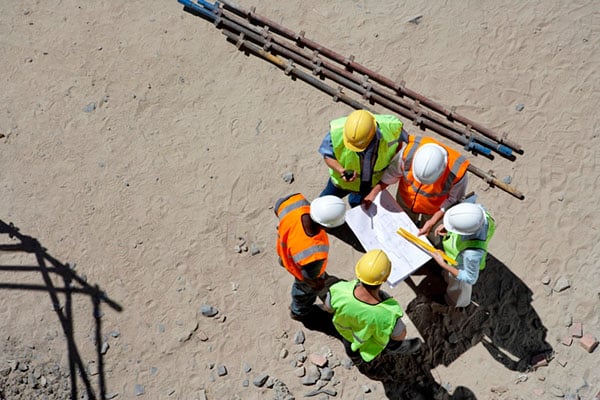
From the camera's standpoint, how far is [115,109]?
825 centimetres

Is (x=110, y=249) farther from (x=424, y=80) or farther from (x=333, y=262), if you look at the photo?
(x=424, y=80)

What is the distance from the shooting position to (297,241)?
5.45 metres

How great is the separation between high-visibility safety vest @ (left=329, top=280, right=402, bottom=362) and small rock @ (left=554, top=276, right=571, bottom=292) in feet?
9.49

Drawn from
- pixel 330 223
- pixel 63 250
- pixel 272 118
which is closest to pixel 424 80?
pixel 272 118

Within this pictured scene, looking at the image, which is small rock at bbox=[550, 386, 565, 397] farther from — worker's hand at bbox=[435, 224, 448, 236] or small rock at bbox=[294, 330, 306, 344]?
small rock at bbox=[294, 330, 306, 344]

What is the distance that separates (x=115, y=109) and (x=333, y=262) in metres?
4.11

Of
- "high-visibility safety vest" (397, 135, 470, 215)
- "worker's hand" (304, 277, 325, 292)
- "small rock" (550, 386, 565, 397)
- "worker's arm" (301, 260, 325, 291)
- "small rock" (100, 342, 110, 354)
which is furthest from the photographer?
"small rock" (100, 342, 110, 354)

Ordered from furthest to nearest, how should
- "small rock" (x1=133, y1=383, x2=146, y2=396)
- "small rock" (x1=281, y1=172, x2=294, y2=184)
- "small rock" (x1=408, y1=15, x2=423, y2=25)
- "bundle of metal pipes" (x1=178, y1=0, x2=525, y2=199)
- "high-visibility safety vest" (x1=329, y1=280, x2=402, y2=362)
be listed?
"small rock" (x1=408, y1=15, x2=423, y2=25)
"bundle of metal pipes" (x1=178, y1=0, x2=525, y2=199)
"small rock" (x1=281, y1=172, x2=294, y2=184)
"small rock" (x1=133, y1=383, x2=146, y2=396)
"high-visibility safety vest" (x1=329, y1=280, x2=402, y2=362)

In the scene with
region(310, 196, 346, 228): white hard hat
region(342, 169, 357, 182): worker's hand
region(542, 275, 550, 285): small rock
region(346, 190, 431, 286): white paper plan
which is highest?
region(310, 196, 346, 228): white hard hat

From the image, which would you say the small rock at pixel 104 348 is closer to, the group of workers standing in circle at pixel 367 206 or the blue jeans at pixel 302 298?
the blue jeans at pixel 302 298

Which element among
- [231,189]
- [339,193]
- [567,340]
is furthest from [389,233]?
[567,340]

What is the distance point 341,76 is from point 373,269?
4243 millimetres

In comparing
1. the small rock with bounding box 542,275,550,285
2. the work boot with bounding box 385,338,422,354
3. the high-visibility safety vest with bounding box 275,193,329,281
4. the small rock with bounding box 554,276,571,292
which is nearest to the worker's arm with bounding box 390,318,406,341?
the work boot with bounding box 385,338,422,354

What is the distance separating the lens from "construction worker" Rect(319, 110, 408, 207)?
5.74 metres
